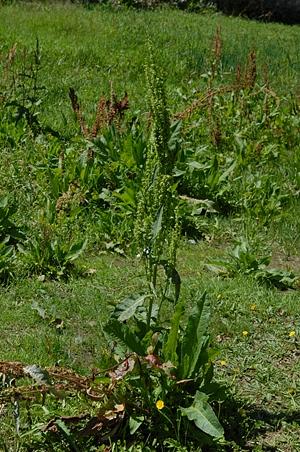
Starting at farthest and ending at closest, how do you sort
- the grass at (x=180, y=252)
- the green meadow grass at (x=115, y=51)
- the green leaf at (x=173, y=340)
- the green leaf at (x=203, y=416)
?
the green meadow grass at (x=115, y=51)
the grass at (x=180, y=252)
the green leaf at (x=173, y=340)
the green leaf at (x=203, y=416)

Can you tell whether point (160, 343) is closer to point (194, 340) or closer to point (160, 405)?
point (194, 340)

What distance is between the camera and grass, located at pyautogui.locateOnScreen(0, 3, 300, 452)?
4.18 m

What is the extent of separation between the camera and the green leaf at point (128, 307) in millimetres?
3829

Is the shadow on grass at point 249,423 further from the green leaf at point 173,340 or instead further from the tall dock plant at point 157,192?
the tall dock plant at point 157,192

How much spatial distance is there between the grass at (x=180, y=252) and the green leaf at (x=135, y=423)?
8 centimetres

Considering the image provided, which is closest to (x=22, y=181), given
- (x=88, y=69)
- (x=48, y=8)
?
(x=88, y=69)

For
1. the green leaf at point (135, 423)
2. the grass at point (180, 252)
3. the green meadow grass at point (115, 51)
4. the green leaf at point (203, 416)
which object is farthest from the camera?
the green meadow grass at point (115, 51)

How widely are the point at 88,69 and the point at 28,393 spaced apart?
6893 millimetres

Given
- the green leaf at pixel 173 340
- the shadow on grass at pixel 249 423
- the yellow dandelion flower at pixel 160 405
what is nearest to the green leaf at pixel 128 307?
the green leaf at pixel 173 340

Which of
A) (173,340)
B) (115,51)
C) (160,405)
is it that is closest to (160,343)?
(173,340)

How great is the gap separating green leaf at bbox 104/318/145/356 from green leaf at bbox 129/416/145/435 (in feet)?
0.92

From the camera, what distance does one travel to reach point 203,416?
3572 mm

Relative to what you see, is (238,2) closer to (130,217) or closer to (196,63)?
(196,63)

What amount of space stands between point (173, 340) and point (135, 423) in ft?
1.24
